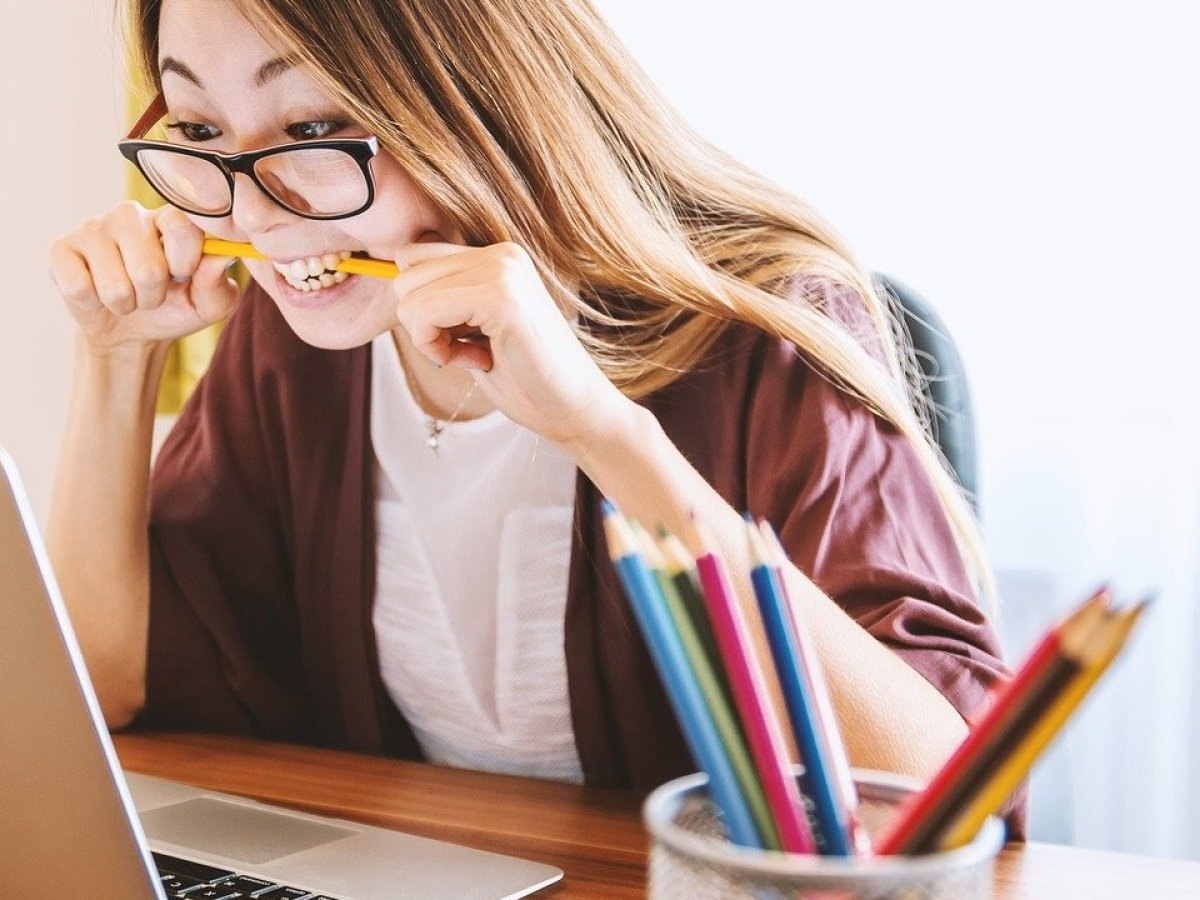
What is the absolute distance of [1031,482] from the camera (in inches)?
68.3

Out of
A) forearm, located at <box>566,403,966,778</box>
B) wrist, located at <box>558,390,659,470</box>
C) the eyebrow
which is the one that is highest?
the eyebrow

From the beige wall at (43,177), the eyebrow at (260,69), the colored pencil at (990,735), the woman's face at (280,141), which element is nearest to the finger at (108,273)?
the woman's face at (280,141)

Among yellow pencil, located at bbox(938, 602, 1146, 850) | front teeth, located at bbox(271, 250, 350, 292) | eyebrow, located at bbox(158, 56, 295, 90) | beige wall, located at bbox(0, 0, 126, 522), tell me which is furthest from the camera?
beige wall, located at bbox(0, 0, 126, 522)

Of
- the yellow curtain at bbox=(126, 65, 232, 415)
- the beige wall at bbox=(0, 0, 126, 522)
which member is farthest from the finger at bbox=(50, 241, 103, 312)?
the beige wall at bbox=(0, 0, 126, 522)

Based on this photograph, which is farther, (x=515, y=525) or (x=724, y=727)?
(x=515, y=525)

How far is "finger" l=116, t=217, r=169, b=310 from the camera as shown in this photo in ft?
3.55

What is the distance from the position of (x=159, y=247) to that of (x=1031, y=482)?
3.78ft

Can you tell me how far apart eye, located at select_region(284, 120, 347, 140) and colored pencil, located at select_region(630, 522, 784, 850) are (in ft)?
2.08

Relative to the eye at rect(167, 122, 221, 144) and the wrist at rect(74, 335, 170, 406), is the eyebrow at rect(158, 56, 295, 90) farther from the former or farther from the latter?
the wrist at rect(74, 335, 170, 406)

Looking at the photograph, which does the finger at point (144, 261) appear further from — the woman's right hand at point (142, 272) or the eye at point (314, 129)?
the eye at point (314, 129)

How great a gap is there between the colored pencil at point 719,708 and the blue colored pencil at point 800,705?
0.05 feet

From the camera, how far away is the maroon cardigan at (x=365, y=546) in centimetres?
89

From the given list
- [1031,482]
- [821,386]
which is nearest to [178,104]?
[821,386]

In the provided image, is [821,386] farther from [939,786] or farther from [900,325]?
[939,786]
